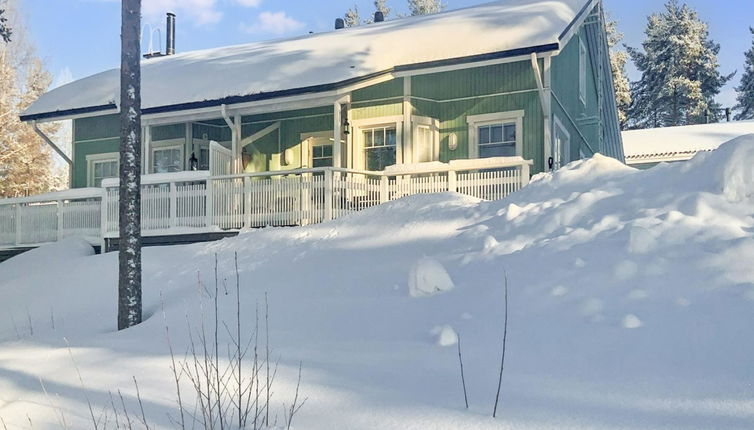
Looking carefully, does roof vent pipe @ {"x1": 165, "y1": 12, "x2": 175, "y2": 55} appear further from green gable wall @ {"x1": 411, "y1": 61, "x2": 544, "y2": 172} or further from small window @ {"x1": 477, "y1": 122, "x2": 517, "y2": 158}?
small window @ {"x1": 477, "y1": 122, "x2": 517, "y2": 158}

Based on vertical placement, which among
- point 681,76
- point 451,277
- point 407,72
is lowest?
point 451,277

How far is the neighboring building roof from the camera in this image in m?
26.2

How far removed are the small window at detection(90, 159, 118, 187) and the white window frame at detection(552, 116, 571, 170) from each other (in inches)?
496

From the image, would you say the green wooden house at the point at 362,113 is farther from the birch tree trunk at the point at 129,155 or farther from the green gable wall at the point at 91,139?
the birch tree trunk at the point at 129,155

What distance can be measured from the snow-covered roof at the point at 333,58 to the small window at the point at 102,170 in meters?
2.08

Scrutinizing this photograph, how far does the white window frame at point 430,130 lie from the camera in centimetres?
1462

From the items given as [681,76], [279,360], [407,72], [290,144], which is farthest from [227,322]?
[681,76]

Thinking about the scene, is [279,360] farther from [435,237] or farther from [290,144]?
[290,144]

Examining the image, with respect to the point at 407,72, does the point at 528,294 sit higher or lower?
lower

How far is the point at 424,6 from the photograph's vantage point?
48250 mm

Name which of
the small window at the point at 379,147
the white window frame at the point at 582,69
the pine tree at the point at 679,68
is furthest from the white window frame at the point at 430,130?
the pine tree at the point at 679,68

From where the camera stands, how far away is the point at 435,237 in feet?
26.9

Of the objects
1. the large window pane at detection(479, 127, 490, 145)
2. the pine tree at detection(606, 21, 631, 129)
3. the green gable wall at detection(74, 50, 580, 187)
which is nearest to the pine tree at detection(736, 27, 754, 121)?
the pine tree at detection(606, 21, 631, 129)

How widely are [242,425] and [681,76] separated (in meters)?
45.0
